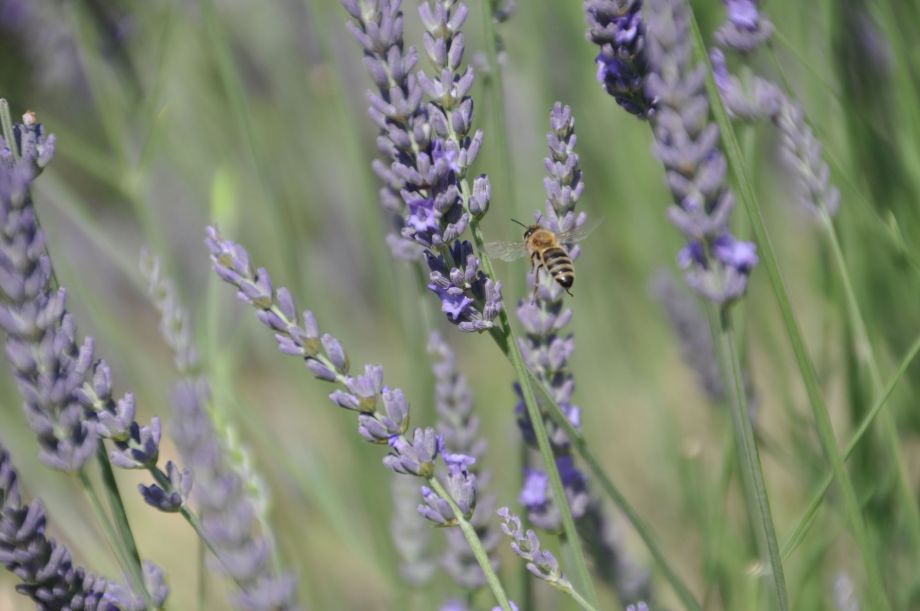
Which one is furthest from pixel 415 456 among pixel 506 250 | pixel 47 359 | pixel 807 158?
pixel 807 158

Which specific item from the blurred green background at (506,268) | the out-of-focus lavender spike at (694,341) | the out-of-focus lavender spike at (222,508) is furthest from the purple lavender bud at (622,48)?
the out-of-focus lavender spike at (694,341)

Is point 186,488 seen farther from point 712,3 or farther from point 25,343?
point 712,3

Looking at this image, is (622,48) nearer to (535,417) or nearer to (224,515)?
(535,417)

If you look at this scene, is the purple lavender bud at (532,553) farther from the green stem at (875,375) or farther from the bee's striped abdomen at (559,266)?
the green stem at (875,375)

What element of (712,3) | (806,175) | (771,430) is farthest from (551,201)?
(771,430)

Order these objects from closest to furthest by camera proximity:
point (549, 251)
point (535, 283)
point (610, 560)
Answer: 1. point (535, 283)
2. point (549, 251)
3. point (610, 560)
